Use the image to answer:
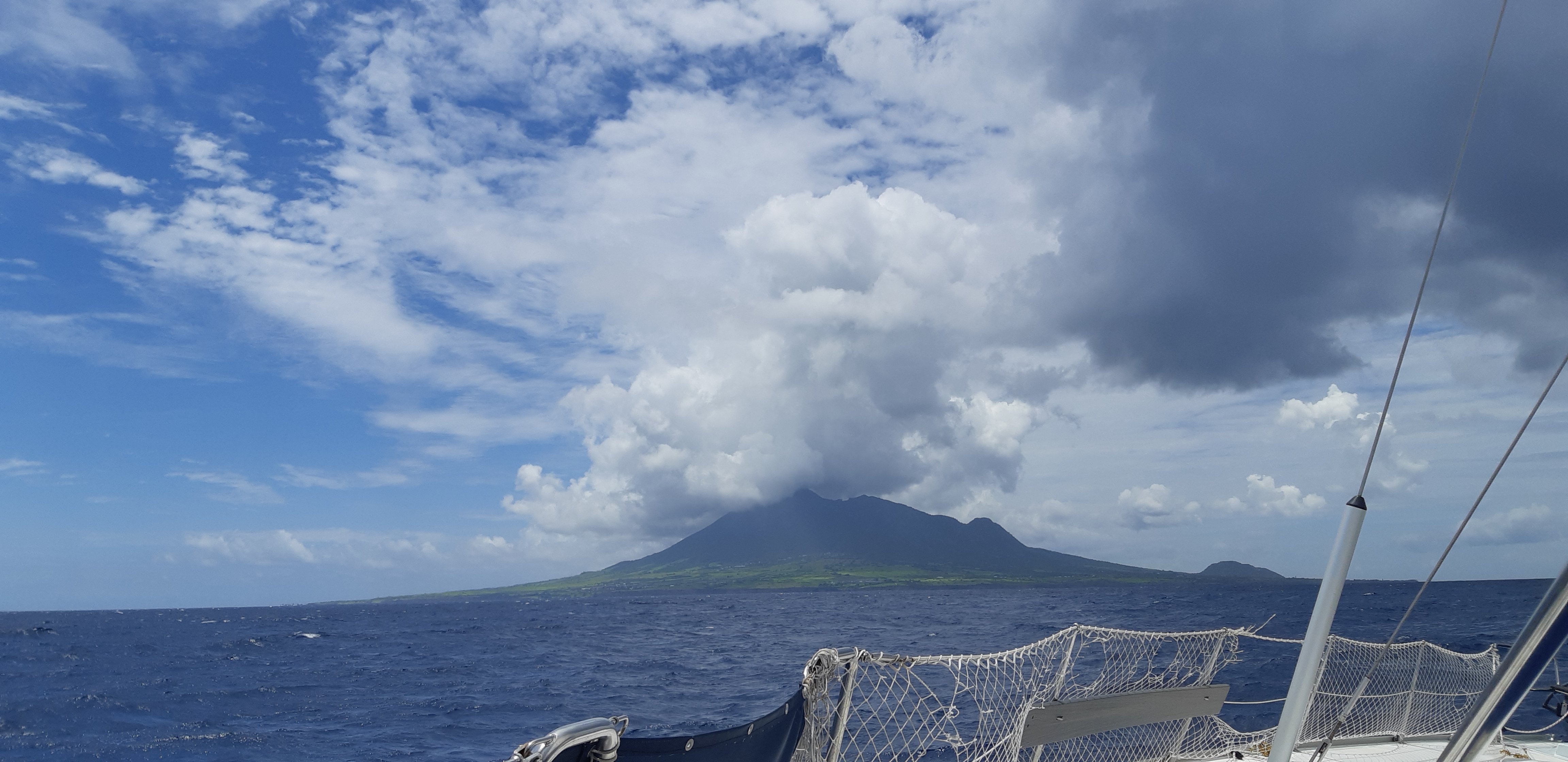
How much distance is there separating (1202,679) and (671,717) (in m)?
26.6

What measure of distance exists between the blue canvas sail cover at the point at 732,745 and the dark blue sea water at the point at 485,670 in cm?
2073

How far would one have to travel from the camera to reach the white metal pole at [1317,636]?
353cm

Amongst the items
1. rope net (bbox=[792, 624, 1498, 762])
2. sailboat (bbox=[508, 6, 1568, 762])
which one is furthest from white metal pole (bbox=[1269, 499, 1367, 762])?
rope net (bbox=[792, 624, 1498, 762])

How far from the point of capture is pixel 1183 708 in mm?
7734

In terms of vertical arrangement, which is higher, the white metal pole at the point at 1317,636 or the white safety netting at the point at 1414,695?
the white metal pole at the point at 1317,636

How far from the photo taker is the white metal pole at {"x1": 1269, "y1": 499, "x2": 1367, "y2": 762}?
353cm

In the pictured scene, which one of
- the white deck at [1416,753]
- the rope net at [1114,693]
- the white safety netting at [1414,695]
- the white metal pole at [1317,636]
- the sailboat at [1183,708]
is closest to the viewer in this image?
the sailboat at [1183,708]

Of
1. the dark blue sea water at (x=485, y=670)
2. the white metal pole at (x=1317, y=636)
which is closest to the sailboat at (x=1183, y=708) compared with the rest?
the white metal pole at (x=1317, y=636)

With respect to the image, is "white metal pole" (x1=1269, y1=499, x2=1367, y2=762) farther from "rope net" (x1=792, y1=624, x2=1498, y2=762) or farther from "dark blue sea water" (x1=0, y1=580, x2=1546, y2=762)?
"dark blue sea water" (x1=0, y1=580, x2=1546, y2=762)

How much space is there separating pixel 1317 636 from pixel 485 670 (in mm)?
61266

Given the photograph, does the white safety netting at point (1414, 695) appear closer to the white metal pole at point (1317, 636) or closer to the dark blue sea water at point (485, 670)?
the white metal pole at point (1317, 636)

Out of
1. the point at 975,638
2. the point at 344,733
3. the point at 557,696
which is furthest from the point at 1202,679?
the point at 975,638

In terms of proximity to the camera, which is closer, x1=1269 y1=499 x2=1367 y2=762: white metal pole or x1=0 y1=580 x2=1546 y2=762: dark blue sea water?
x1=1269 y1=499 x2=1367 y2=762: white metal pole

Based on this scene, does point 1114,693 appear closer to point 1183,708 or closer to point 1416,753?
point 1183,708
